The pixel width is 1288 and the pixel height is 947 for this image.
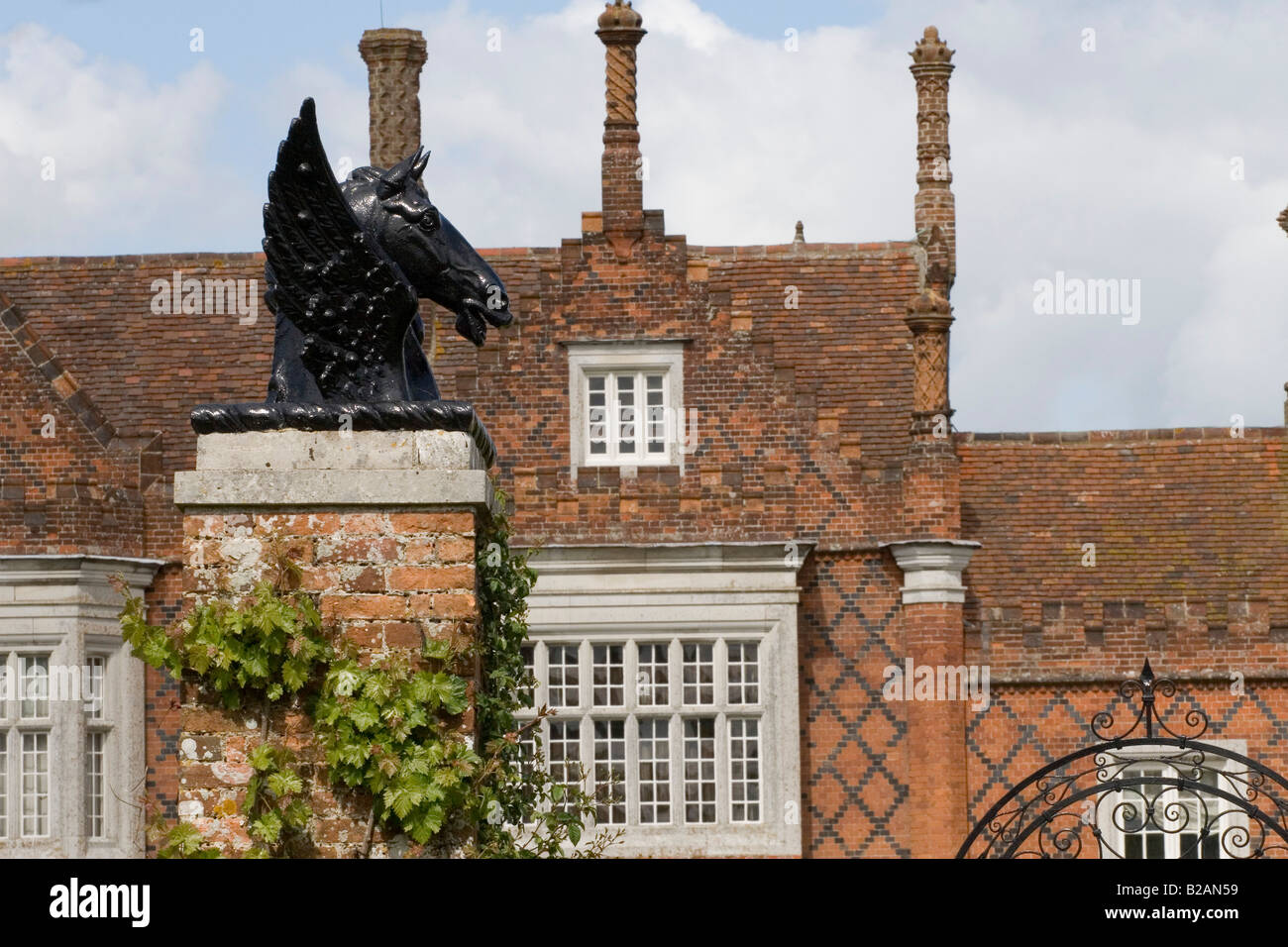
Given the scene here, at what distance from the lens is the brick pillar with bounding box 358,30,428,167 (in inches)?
1100

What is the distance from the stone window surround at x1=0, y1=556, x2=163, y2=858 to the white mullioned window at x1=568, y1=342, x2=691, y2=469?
466 centimetres

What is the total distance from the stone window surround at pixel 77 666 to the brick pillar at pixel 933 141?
10.3 m

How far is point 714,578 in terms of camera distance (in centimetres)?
2339

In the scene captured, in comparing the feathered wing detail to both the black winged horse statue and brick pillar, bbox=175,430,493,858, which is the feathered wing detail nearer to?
the black winged horse statue

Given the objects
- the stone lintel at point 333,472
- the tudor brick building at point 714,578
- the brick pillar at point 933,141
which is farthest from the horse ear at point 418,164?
the brick pillar at point 933,141

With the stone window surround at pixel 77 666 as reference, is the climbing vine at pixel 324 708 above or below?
below

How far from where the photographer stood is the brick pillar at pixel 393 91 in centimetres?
2794

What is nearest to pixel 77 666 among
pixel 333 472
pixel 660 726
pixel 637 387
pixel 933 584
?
pixel 660 726

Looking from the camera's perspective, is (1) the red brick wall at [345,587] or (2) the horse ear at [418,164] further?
(2) the horse ear at [418,164]

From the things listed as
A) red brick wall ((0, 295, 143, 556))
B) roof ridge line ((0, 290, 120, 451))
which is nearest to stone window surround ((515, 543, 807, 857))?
red brick wall ((0, 295, 143, 556))

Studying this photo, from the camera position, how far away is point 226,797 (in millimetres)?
7910

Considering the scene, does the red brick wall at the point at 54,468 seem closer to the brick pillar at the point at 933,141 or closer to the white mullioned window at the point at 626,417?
the white mullioned window at the point at 626,417

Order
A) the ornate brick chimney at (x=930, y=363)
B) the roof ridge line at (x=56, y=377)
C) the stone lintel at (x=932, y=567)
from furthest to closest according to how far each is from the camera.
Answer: the roof ridge line at (x=56, y=377) < the ornate brick chimney at (x=930, y=363) < the stone lintel at (x=932, y=567)
